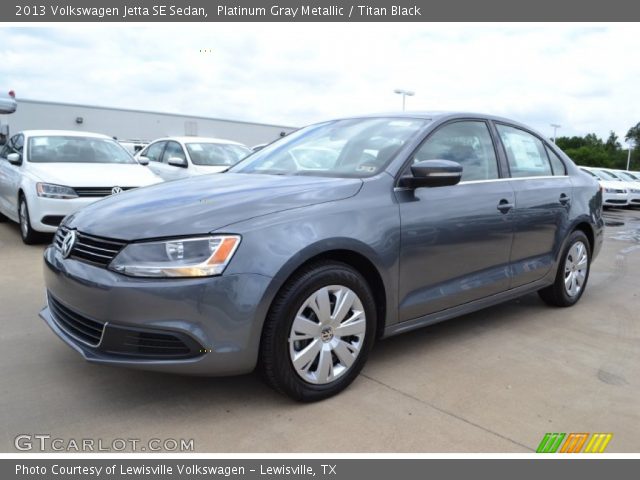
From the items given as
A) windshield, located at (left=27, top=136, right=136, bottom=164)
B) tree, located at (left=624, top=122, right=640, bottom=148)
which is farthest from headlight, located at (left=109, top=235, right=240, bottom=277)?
tree, located at (left=624, top=122, right=640, bottom=148)

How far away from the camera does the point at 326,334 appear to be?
2781mm

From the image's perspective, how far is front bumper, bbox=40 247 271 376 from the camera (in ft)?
7.99

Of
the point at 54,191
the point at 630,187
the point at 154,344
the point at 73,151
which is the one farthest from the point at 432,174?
the point at 630,187

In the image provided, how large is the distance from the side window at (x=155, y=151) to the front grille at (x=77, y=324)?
26.2 feet

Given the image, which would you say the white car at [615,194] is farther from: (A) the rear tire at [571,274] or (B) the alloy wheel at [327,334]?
(B) the alloy wheel at [327,334]

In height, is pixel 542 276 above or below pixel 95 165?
below

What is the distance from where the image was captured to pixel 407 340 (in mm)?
3826

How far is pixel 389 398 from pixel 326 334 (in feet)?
1.70

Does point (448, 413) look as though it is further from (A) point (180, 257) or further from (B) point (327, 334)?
(A) point (180, 257)

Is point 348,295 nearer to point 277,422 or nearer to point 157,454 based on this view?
point 277,422

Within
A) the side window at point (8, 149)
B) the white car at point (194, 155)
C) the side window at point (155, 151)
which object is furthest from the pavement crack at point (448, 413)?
the side window at point (155, 151)

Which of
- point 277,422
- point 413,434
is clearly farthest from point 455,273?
point 277,422

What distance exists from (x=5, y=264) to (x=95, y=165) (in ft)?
6.39

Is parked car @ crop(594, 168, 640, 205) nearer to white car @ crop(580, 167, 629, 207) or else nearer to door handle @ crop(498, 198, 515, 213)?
white car @ crop(580, 167, 629, 207)
